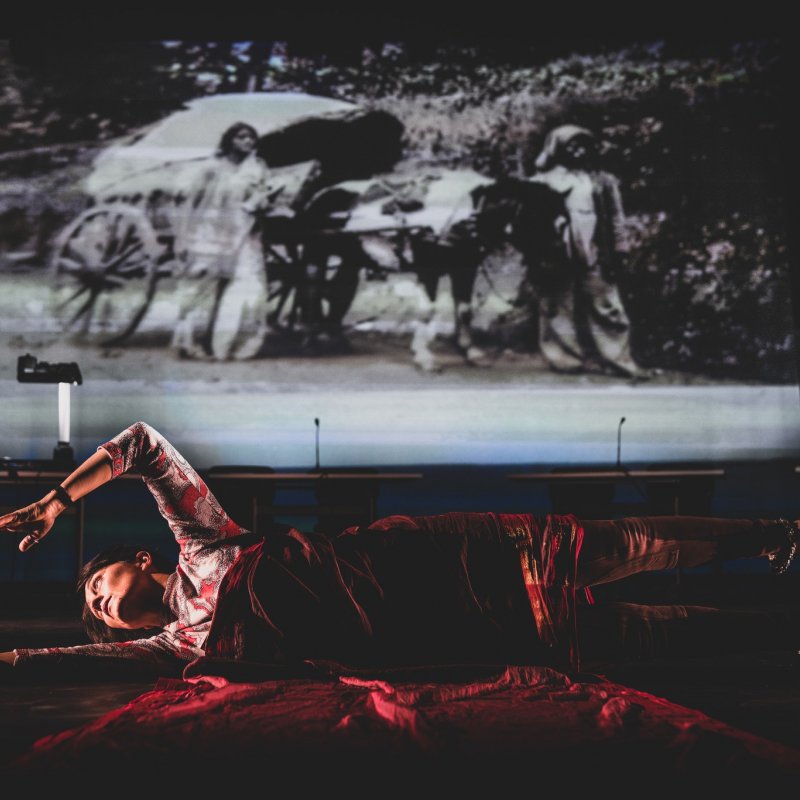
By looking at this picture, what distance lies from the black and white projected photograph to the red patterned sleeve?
11.2ft

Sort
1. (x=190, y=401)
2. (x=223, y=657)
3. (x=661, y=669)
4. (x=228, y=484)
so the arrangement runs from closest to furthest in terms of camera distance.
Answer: (x=223, y=657) < (x=661, y=669) < (x=228, y=484) < (x=190, y=401)

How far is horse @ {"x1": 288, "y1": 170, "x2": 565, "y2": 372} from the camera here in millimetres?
5715

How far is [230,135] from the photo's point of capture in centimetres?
575

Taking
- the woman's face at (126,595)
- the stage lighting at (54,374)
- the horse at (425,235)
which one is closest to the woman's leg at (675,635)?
the woman's face at (126,595)

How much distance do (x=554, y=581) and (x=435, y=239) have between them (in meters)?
4.02

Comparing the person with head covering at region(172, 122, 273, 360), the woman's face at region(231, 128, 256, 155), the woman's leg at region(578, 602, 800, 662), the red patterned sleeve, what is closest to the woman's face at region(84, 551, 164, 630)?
the red patterned sleeve

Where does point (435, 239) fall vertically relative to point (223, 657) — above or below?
above

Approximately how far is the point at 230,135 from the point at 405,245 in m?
1.38

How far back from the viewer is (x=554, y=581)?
2.06 meters

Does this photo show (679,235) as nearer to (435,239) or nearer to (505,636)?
(435,239)

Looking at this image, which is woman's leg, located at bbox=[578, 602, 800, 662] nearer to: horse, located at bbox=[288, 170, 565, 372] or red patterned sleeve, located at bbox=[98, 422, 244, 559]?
red patterned sleeve, located at bbox=[98, 422, 244, 559]

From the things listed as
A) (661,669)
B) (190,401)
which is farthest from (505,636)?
(190,401)

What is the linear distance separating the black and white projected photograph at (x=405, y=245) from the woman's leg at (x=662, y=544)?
3.53 meters

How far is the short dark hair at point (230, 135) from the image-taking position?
5.73 metres
